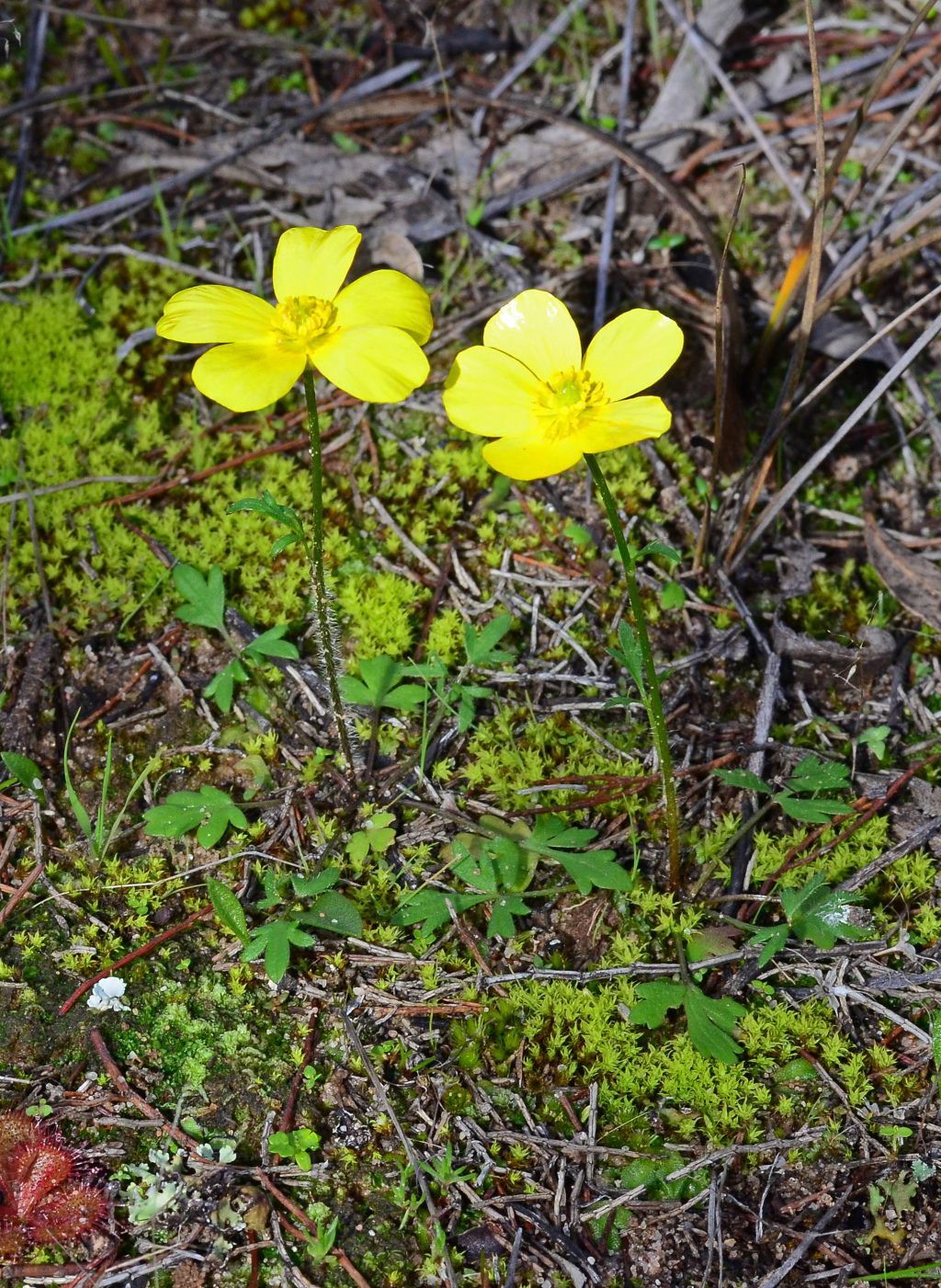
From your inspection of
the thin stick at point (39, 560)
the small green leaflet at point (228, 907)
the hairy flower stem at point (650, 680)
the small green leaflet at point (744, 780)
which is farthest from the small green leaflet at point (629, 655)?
the thin stick at point (39, 560)

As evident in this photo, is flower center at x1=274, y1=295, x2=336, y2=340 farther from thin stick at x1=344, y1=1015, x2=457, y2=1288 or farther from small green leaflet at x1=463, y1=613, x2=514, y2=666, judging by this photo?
thin stick at x1=344, y1=1015, x2=457, y2=1288

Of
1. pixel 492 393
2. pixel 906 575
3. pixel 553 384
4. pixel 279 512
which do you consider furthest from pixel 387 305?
pixel 906 575

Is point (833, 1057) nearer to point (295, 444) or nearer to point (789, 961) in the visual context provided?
point (789, 961)

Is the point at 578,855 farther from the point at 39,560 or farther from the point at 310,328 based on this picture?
the point at 39,560

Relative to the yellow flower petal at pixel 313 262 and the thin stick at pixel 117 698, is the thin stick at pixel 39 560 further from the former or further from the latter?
the yellow flower petal at pixel 313 262

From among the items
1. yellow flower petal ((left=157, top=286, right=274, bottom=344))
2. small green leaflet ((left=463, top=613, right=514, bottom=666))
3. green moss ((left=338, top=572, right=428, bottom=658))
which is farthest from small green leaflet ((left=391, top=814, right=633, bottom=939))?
yellow flower petal ((left=157, top=286, right=274, bottom=344))

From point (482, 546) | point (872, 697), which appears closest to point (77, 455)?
point (482, 546)
